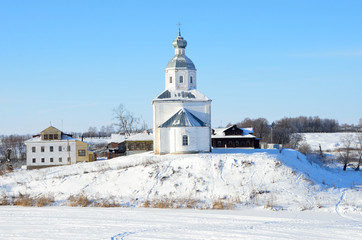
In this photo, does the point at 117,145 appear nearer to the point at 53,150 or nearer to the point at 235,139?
the point at 53,150

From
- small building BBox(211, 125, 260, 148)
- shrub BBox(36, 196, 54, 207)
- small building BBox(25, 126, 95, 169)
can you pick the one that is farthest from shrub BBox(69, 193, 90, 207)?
small building BBox(211, 125, 260, 148)

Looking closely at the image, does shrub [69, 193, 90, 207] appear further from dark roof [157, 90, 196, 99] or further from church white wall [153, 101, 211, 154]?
dark roof [157, 90, 196, 99]

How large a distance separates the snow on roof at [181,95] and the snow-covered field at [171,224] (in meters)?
15.1

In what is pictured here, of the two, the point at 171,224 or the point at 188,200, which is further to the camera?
the point at 188,200

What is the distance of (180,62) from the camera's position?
3572 cm

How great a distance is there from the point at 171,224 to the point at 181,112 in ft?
59.1

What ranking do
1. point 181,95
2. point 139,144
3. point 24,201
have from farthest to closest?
point 139,144, point 181,95, point 24,201

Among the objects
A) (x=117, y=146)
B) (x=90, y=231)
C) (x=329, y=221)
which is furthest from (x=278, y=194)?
(x=117, y=146)

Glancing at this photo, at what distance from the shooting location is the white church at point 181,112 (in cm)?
3253

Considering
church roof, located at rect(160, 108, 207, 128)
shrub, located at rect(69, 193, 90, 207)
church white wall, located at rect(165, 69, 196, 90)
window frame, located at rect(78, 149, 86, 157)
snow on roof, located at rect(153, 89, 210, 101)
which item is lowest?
shrub, located at rect(69, 193, 90, 207)

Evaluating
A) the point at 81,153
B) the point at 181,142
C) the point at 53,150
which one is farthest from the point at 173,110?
the point at 53,150

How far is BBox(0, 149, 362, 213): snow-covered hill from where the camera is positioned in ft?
76.1

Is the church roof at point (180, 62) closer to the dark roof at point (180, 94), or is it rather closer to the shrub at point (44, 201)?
the dark roof at point (180, 94)

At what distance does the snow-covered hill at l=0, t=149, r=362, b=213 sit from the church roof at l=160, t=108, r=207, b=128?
2.77 meters
